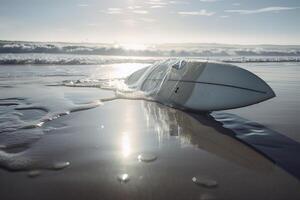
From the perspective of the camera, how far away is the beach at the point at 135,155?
375 cm

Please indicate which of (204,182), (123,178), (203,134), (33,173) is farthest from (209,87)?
(33,173)

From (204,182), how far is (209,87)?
160 inches

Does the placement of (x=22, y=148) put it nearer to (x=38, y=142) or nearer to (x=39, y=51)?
(x=38, y=142)

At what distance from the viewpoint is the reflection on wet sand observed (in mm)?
4766

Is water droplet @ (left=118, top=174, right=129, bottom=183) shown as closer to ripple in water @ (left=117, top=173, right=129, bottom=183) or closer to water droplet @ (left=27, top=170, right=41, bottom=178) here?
ripple in water @ (left=117, top=173, right=129, bottom=183)

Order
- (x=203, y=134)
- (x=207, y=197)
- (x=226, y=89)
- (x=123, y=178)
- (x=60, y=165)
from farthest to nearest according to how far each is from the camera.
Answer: (x=226, y=89) < (x=203, y=134) < (x=60, y=165) < (x=123, y=178) < (x=207, y=197)

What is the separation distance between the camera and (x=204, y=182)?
156 inches

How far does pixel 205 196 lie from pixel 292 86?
10883mm

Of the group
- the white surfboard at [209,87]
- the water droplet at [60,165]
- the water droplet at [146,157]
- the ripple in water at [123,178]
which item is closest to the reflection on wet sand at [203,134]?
the white surfboard at [209,87]

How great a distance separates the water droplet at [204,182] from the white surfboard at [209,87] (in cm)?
357

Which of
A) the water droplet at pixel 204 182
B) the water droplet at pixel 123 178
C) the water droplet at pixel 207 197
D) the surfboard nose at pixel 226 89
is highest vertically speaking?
the surfboard nose at pixel 226 89

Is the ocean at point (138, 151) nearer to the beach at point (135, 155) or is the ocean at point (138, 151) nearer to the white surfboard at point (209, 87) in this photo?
the beach at point (135, 155)

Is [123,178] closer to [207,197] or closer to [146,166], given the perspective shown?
[146,166]

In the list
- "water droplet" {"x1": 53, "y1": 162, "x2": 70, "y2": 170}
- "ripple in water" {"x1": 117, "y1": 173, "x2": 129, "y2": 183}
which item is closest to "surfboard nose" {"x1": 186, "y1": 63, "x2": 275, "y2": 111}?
"ripple in water" {"x1": 117, "y1": 173, "x2": 129, "y2": 183}
